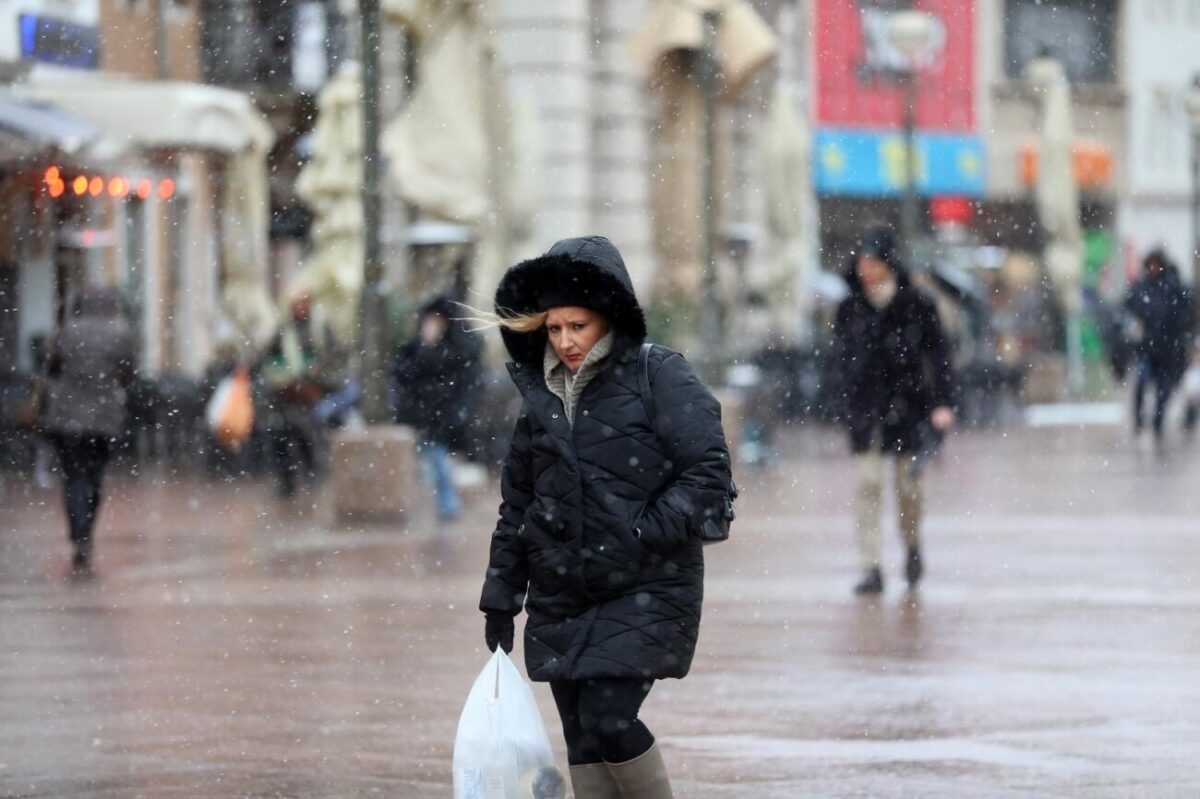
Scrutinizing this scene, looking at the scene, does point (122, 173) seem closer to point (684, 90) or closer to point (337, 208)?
point (337, 208)

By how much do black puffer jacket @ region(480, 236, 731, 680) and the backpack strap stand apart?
12 millimetres

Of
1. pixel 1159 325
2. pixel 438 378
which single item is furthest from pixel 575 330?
pixel 1159 325

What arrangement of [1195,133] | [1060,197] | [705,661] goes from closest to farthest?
[705,661] → [1060,197] → [1195,133]

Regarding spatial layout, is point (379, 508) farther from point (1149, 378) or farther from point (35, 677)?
point (1149, 378)

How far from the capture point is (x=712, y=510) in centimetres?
563

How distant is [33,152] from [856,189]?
94.9 ft

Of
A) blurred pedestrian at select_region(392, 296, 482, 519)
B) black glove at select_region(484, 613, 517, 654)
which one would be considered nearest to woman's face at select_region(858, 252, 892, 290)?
Result: blurred pedestrian at select_region(392, 296, 482, 519)

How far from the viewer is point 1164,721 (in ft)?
27.0

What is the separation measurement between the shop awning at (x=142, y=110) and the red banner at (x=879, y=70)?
26.2m

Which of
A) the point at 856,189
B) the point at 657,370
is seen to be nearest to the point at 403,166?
the point at 657,370

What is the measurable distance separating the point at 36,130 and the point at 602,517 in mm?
15238

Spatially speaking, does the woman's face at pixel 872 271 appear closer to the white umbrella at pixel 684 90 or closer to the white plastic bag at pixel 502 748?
the white plastic bag at pixel 502 748

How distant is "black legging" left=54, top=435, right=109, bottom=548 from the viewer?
538 inches

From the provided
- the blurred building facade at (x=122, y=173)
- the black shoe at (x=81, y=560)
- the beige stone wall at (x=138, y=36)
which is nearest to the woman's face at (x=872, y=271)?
the black shoe at (x=81, y=560)
